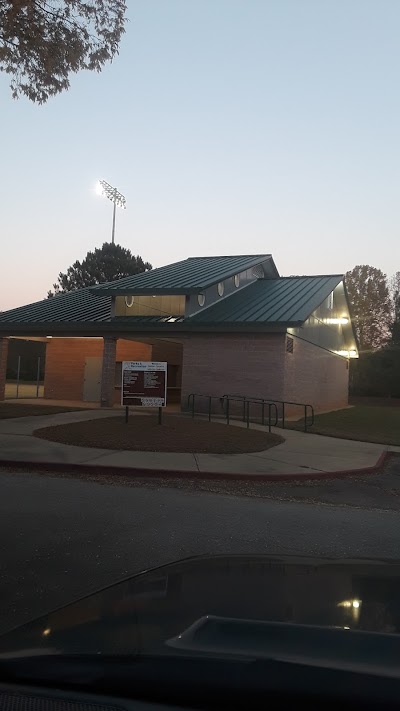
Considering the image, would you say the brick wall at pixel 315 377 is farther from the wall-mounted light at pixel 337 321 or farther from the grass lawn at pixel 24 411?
the grass lawn at pixel 24 411

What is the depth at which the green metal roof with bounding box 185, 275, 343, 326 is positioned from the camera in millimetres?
21938


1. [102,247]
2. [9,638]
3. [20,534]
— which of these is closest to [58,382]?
[20,534]

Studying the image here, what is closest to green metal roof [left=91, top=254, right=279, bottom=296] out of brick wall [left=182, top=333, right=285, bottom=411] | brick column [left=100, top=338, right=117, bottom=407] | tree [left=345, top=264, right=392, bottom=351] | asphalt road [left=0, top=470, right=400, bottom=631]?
brick wall [left=182, top=333, right=285, bottom=411]

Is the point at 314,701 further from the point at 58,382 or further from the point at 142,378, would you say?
the point at 58,382

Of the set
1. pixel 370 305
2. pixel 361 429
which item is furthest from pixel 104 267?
pixel 361 429

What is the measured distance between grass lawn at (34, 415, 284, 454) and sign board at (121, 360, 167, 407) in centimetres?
69

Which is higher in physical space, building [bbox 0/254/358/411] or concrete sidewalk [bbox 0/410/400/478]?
building [bbox 0/254/358/411]

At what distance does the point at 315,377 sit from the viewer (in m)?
28.2

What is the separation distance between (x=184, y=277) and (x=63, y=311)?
6045 millimetres

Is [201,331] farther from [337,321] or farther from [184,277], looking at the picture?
[337,321]

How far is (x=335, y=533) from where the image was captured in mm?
6707

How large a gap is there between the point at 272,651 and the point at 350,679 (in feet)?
0.87

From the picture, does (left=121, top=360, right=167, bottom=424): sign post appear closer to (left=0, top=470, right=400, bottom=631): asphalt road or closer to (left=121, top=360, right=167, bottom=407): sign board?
(left=121, top=360, right=167, bottom=407): sign board

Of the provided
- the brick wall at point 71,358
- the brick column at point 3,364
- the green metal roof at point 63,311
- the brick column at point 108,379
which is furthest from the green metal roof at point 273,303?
the brick column at point 3,364
